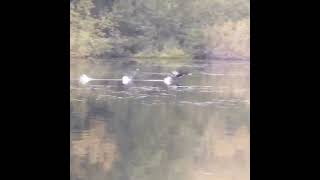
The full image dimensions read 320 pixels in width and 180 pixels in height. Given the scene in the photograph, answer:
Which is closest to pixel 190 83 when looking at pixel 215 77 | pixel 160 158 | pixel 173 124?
pixel 215 77

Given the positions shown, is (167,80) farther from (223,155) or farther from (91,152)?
(91,152)

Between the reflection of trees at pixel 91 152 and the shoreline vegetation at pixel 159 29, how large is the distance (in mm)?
5241

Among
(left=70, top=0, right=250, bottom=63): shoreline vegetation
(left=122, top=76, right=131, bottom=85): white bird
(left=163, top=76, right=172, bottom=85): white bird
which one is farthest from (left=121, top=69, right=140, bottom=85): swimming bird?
(left=70, top=0, right=250, bottom=63): shoreline vegetation

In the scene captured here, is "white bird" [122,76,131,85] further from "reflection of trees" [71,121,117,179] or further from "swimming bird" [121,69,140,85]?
"reflection of trees" [71,121,117,179]

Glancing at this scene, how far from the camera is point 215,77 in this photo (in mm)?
8031

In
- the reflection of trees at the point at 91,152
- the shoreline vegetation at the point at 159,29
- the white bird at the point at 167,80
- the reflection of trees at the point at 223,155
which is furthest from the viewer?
the shoreline vegetation at the point at 159,29

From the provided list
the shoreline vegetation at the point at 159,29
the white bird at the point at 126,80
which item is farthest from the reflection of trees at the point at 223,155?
the shoreline vegetation at the point at 159,29

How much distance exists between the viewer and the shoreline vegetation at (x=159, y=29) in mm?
9594

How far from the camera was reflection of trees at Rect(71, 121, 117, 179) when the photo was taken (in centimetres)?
350

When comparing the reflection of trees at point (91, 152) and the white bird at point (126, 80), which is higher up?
the white bird at point (126, 80)

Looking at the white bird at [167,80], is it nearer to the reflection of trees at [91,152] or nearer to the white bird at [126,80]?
the white bird at [126,80]
